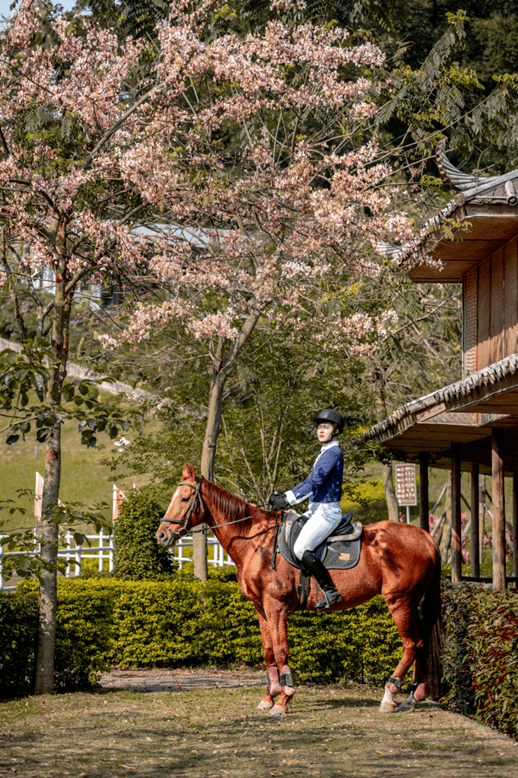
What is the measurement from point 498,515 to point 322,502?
7.91 feet

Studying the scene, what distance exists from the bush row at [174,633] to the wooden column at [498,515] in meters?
2.31

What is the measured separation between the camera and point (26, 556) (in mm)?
6516

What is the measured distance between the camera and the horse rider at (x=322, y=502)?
9.51 meters

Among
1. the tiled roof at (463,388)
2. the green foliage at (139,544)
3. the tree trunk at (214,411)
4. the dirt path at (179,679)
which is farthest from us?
the tree trunk at (214,411)

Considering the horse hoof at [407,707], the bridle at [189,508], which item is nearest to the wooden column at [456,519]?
the horse hoof at [407,707]

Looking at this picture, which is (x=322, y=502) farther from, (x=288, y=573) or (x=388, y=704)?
(x=388, y=704)

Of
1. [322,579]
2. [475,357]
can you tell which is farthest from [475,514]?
[322,579]

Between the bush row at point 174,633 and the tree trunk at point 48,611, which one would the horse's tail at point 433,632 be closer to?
the bush row at point 174,633

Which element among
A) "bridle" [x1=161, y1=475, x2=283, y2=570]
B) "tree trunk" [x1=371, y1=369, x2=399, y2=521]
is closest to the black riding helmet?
"bridle" [x1=161, y1=475, x2=283, y2=570]

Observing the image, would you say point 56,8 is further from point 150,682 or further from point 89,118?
point 150,682

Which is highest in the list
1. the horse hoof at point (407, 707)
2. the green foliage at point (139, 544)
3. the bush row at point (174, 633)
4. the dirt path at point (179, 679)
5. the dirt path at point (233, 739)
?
the green foliage at point (139, 544)

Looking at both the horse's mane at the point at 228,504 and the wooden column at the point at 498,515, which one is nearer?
the horse's mane at the point at 228,504

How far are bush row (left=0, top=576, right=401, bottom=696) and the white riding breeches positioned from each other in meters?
3.29

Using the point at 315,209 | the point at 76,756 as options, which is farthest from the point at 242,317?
the point at 76,756
